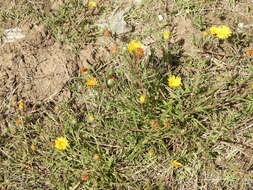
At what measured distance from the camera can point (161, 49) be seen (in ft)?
10.5

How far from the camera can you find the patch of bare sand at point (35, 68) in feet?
10.4

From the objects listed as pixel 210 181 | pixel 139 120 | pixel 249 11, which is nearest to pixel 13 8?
pixel 139 120

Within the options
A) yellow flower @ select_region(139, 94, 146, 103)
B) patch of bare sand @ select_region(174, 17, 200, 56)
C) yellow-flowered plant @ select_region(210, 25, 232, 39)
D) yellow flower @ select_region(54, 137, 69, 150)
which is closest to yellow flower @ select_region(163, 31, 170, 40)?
patch of bare sand @ select_region(174, 17, 200, 56)

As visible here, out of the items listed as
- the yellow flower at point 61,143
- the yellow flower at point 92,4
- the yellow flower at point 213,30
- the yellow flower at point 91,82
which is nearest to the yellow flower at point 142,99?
the yellow flower at point 91,82

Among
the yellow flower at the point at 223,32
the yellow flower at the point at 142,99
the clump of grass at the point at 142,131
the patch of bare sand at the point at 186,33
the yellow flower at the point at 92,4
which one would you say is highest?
the yellow flower at the point at 92,4

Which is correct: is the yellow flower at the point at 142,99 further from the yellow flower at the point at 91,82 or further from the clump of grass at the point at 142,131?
the yellow flower at the point at 91,82

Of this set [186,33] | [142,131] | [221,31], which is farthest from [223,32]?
[142,131]

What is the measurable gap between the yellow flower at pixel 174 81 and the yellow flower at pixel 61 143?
2.87ft

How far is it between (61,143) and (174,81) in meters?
0.95

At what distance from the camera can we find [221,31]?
301cm

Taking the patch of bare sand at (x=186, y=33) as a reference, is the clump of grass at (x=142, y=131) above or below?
below

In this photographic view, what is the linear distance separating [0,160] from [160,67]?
1419 mm

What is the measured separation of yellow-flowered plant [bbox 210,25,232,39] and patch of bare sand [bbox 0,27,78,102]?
117 centimetres

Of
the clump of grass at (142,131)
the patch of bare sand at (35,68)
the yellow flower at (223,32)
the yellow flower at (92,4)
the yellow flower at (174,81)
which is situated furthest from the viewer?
the yellow flower at (92,4)
